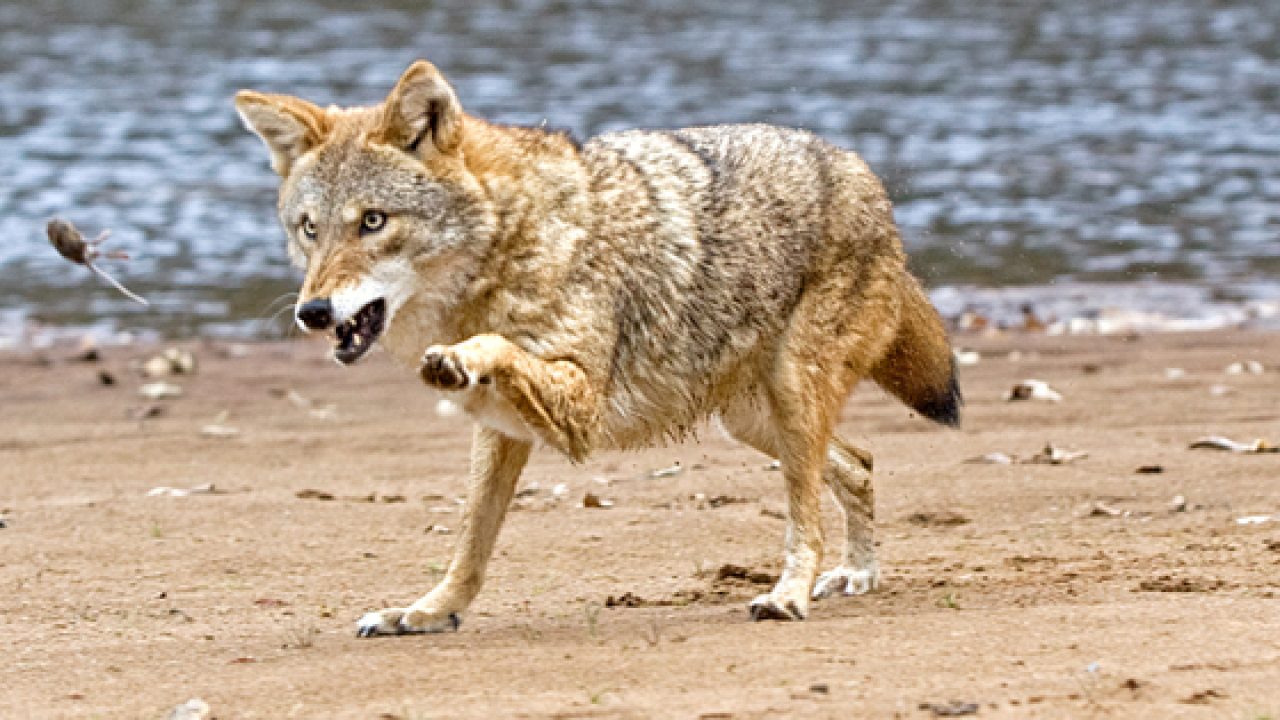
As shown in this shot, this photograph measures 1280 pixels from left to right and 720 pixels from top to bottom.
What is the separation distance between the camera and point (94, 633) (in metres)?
6.54

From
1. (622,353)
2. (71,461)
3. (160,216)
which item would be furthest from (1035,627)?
(160,216)

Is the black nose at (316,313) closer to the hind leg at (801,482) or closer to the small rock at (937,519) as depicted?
the hind leg at (801,482)

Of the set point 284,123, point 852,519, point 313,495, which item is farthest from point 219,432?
point 284,123

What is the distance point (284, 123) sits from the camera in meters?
6.23

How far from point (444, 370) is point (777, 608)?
60.6 inches

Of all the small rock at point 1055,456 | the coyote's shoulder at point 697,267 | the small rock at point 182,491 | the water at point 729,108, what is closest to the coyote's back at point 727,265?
the coyote's shoulder at point 697,267

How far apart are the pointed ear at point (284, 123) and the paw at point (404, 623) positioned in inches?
56.6

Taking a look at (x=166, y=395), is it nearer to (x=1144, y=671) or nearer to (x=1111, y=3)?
(x=1144, y=671)

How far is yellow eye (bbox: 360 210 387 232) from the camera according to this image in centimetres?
598

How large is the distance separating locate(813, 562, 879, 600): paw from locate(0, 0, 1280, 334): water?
7668 millimetres

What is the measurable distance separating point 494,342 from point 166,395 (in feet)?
20.7

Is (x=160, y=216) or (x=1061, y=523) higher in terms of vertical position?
(x=1061, y=523)

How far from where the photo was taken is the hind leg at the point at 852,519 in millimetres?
7094

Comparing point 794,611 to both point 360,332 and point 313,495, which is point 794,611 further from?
point 313,495
